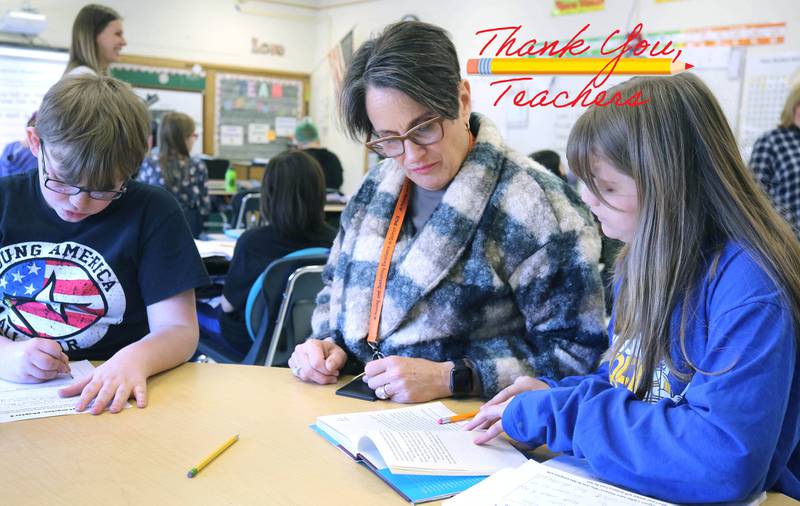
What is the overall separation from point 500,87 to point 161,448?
17.7 ft

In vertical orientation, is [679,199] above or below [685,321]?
above

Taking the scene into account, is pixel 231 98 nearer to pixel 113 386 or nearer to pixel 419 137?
pixel 419 137

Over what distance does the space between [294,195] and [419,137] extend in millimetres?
1250

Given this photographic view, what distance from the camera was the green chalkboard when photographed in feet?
25.5

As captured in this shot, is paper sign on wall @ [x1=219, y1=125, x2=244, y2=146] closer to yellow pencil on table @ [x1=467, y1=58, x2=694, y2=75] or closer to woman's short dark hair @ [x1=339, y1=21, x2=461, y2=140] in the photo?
woman's short dark hair @ [x1=339, y1=21, x2=461, y2=140]

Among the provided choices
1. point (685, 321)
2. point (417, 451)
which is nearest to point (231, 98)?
point (417, 451)

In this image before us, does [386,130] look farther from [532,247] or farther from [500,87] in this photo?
[500,87]

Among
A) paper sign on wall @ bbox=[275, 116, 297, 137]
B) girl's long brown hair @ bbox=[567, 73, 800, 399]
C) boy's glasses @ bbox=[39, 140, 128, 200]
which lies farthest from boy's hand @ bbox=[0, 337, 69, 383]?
paper sign on wall @ bbox=[275, 116, 297, 137]

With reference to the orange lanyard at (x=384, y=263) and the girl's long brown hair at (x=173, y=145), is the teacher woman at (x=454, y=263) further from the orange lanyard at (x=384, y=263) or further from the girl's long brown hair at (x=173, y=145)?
the girl's long brown hair at (x=173, y=145)

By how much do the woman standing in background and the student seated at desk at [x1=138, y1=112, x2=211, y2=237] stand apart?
1120 mm

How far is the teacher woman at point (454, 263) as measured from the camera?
133 centimetres

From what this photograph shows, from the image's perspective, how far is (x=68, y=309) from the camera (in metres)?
1.38

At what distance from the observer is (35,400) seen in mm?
1152

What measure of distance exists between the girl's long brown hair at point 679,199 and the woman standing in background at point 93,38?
8.98ft
